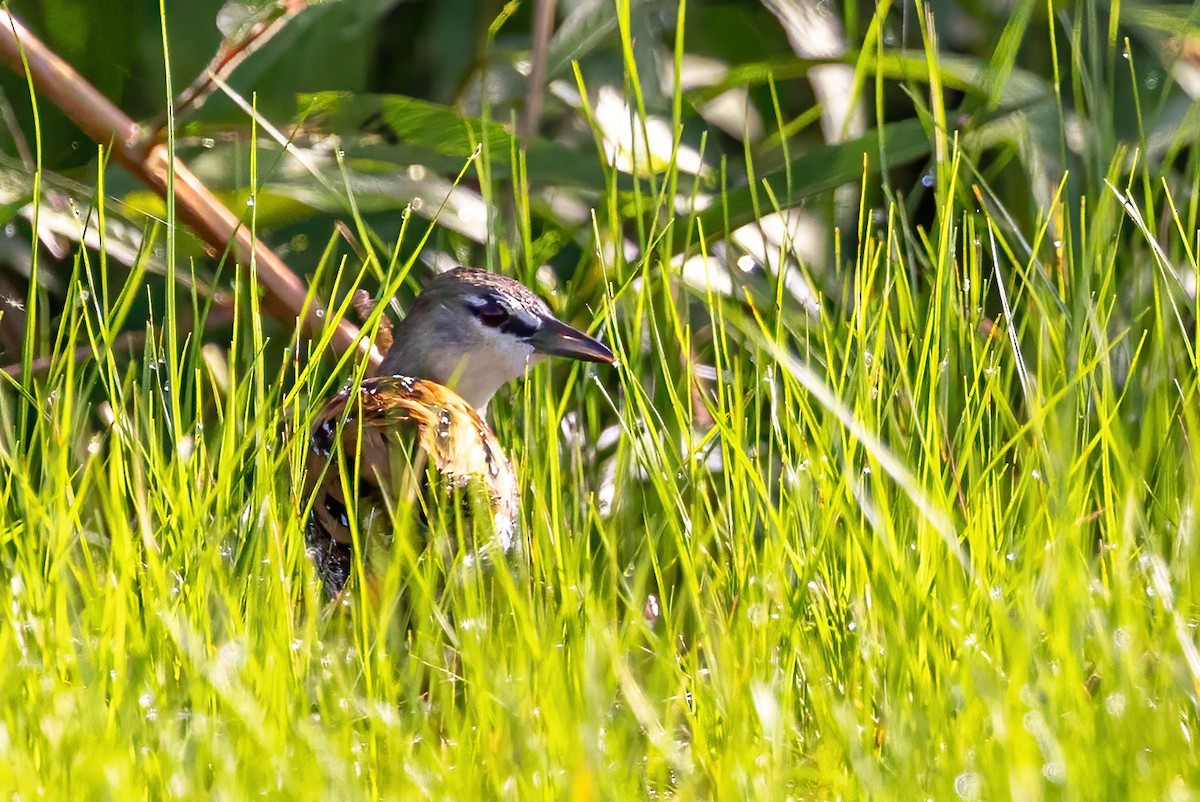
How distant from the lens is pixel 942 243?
82.7 inches

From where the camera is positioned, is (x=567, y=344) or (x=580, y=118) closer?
(x=567, y=344)

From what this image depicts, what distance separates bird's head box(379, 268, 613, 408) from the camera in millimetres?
2891

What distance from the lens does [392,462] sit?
253 cm

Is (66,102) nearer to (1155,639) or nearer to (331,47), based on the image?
(331,47)

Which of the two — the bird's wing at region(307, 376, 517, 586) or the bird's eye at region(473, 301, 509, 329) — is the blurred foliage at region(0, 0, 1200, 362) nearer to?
the bird's eye at region(473, 301, 509, 329)

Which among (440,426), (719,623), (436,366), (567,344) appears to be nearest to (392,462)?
(440,426)

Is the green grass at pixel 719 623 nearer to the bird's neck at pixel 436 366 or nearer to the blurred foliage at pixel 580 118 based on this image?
the blurred foliage at pixel 580 118

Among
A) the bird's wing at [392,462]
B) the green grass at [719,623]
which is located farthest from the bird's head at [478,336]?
the green grass at [719,623]

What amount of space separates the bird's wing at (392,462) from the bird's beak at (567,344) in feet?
0.65

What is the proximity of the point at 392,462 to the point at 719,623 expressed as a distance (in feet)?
2.50

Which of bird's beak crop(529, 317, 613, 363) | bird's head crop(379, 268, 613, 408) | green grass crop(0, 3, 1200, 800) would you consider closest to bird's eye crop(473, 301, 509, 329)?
bird's head crop(379, 268, 613, 408)

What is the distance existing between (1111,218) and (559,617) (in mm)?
1224

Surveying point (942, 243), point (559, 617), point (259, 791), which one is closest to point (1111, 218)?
point (942, 243)

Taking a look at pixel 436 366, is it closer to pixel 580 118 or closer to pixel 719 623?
pixel 580 118
